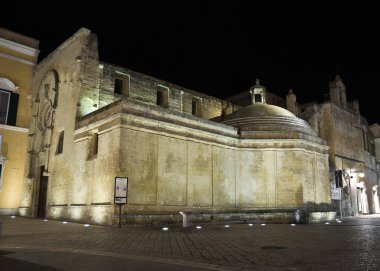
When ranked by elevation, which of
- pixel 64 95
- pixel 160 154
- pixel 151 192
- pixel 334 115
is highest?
pixel 334 115

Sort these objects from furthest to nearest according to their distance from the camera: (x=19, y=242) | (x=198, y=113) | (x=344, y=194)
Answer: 1. (x=344, y=194)
2. (x=198, y=113)
3. (x=19, y=242)

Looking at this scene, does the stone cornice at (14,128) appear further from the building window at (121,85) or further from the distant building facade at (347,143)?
the distant building facade at (347,143)

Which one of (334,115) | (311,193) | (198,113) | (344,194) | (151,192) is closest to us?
(151,192)

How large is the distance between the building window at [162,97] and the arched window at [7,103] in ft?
36.8

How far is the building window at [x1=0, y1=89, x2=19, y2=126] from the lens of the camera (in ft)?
90.8

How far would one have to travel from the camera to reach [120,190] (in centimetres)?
1634

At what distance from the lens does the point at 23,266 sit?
22.5ft

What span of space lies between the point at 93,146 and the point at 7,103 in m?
11.4

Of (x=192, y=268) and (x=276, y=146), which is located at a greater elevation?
(x=276, y=146)

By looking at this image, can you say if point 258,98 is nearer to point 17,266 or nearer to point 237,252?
point 237,252

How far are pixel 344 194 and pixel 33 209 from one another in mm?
30347

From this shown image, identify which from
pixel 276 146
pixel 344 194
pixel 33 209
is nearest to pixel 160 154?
pixel 276 146

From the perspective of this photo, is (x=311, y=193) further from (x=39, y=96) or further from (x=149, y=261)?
(x=39, y=96)

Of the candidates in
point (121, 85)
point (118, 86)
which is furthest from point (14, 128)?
point (121, 85)
